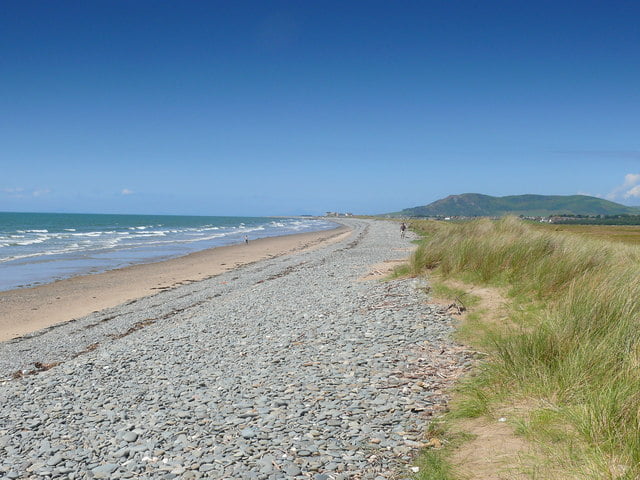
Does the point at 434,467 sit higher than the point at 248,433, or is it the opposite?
the point at 434,467

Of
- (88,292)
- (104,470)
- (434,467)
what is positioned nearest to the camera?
(434,467)

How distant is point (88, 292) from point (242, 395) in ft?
55.7

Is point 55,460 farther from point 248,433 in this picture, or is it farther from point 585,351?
point 585,351

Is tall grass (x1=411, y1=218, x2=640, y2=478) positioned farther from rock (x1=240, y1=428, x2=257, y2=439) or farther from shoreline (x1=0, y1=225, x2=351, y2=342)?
shoreline (x1=0, y1=225, x2=351, y2=342)

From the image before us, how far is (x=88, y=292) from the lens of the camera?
2081 cm

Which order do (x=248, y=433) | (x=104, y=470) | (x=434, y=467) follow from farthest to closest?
(x=248, y=433), (x=104, y=470), (x=434, y=467)

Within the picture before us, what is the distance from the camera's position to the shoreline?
1593cm

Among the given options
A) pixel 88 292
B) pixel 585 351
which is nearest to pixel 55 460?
pixel 585 351

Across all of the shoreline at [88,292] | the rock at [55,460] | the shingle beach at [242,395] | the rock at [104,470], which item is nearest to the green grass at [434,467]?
the shingle beach at [242,395]

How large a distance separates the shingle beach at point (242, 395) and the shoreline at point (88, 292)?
3981 mm

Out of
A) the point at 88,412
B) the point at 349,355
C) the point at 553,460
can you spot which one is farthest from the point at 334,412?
the point at 88,412

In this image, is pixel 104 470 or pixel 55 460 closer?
pixel 104 470

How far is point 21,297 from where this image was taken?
63.7 ft

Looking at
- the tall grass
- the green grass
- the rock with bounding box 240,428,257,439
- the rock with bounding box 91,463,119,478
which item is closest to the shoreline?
the rock with bounding box 91,463,119,478
